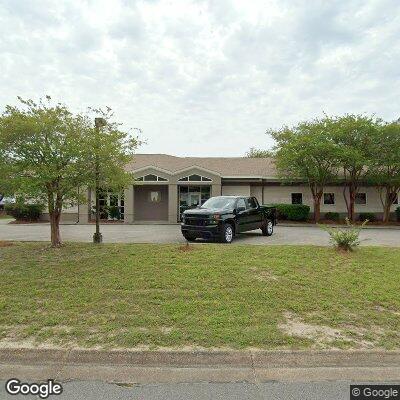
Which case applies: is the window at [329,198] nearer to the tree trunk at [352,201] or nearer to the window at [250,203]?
the tree trunk at [352,201]

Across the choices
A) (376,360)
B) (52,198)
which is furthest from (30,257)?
(376,360)

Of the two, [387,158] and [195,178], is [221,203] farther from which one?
[387,158]

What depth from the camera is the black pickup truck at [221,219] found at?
12.1 m

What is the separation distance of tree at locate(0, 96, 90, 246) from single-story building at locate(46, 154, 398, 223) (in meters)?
14.9

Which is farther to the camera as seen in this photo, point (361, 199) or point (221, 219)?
point (361, 199)

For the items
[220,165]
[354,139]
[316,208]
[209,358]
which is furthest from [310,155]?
[209,358]

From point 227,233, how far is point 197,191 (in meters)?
13.5

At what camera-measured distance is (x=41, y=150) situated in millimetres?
8688

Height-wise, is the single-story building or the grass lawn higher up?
the single-story building

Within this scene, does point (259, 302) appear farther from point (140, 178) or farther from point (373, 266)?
point (140, 178)

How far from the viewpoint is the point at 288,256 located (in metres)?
8.66

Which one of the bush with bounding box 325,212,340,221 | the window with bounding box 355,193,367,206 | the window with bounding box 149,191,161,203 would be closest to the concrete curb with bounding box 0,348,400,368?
the window with bounding box 149,191,161,203

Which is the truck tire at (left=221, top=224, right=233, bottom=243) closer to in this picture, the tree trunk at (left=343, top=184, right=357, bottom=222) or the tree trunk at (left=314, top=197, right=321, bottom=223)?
the tree trunk at (left=314, top=197, right=321, bottom=223)

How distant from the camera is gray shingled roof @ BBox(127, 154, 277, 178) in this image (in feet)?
85.2
